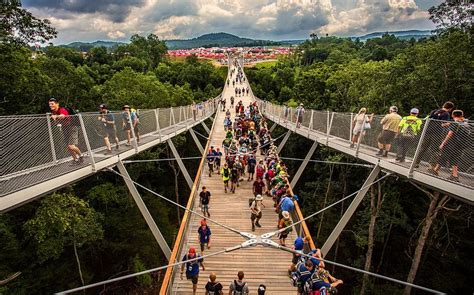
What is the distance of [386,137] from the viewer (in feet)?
24.8

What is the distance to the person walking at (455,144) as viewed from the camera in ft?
17.1

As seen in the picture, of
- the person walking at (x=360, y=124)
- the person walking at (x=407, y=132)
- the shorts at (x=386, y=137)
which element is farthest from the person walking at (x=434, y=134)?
the person walking at (x=360, y=124)

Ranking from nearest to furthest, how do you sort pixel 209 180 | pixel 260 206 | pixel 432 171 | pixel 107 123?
pixel 432 171
pixel 107 123
pixel 260 206
pixel 209 180

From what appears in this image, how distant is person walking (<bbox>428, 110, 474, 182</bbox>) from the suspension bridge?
0.11 m

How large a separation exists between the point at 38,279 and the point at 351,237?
20.8 metres

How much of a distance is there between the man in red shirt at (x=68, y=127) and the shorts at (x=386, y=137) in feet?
22.2

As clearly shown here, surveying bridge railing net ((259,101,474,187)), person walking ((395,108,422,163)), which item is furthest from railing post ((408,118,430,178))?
person walking ((395,108,422,163))

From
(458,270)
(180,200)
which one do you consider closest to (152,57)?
(180,200)

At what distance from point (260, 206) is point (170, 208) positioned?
75.4 feet

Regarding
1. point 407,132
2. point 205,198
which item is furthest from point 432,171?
point 205,198

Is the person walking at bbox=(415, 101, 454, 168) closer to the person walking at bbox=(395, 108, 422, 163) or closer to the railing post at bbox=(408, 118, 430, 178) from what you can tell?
the railing post at bbox=(408, 118, 430, 178)

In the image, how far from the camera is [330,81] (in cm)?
3148

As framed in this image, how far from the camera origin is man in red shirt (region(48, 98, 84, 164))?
5.97 metres

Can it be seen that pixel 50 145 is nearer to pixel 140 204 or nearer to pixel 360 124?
pixel 140 204
